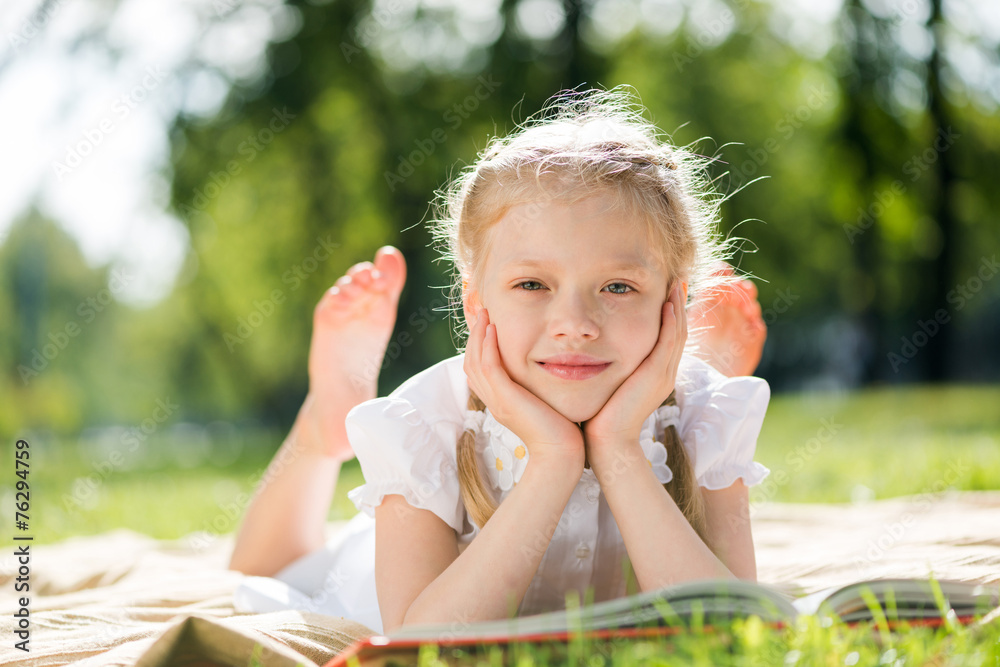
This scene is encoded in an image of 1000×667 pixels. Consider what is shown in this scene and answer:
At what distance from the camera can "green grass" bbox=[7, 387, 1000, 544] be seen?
4.55 m

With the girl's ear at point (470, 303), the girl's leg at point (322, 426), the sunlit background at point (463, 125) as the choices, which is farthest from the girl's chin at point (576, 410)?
the sunlit background at point (463, 125)

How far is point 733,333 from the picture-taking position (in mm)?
3008

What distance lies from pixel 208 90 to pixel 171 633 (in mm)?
11998

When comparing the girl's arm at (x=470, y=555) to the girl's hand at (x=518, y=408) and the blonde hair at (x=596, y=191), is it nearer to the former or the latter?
the girl's hand at (x=518, y=408)

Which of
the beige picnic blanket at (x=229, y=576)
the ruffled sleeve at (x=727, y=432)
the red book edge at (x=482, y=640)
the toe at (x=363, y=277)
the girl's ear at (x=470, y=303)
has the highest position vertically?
the toe at (x=363, y=277)

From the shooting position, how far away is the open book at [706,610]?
126 centimetres

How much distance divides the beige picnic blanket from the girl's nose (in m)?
0.78

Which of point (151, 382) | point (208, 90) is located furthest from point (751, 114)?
point (151, 382)

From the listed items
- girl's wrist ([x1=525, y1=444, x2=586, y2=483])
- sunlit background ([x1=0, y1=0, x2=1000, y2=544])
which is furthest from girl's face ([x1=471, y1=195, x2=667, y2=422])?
sunlit background ([x1=0, y1=0, x2=1000, y2=544])

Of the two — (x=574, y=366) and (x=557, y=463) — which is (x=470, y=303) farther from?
(x=557, y=463)

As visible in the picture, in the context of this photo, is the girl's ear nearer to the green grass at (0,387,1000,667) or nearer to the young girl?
the young girl

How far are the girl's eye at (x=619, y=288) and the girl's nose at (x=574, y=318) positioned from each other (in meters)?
0.08

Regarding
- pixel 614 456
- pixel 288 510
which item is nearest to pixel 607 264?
pixel 614 456

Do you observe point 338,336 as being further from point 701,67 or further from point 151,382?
point 151,382
